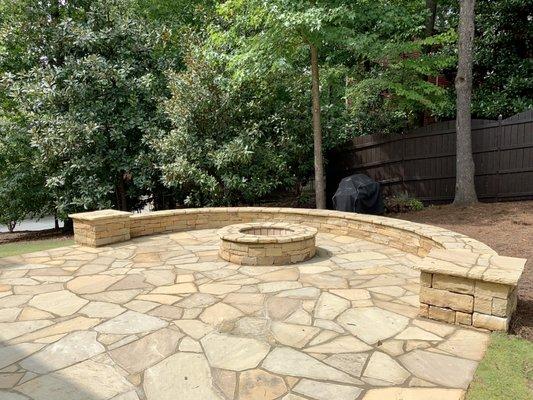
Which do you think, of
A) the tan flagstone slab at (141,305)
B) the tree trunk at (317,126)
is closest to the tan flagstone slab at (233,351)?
the tan flagstone slab at (141,305)

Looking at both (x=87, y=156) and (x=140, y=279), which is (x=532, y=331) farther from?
(x=87, y=156)

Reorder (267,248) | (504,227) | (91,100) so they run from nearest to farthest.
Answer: (267,248) → (504,227) → (91,100)

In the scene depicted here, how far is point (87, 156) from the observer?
27.7 feet

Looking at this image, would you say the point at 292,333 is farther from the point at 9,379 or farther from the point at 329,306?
the point at 9,379

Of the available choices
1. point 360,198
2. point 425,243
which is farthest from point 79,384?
point 360,198

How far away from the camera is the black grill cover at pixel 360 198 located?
757cm

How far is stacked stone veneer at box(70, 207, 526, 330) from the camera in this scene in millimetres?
2777

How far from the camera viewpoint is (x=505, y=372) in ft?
7.39

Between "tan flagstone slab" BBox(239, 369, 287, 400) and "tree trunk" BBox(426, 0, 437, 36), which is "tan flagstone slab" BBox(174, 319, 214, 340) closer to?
"tan flagstone slab" BBox(239, 369, 287, 400)

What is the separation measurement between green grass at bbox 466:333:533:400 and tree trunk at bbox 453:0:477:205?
18.3 feet

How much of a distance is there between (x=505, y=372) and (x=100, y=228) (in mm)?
5227

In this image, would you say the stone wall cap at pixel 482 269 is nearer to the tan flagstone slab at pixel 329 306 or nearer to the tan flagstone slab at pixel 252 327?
the tan flagstone slab at pixel 329 306

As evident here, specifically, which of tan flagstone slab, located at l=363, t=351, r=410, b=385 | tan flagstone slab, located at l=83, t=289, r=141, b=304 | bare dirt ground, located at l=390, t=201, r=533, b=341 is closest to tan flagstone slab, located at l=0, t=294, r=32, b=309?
tan flagstone slab, located at l=83, t=289, r=141, b=304

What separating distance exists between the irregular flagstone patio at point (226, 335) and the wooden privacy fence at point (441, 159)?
15.1 ft
